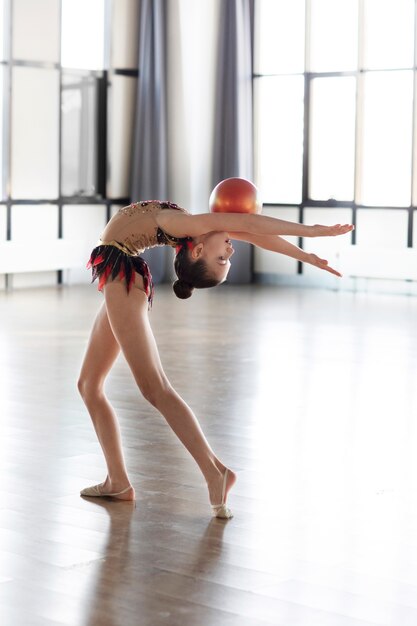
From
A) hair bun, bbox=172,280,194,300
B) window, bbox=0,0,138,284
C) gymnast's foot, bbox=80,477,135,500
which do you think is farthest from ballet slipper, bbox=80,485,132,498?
window, bbox=0,0,138,284

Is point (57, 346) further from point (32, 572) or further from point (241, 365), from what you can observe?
point (32, 572)

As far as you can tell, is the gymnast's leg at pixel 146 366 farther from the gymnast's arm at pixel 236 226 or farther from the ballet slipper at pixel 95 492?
the ballet slipper at pixel 95 492

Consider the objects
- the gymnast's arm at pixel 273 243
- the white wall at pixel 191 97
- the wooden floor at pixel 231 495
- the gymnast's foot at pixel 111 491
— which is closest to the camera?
the wooden floor at pixel 231 495

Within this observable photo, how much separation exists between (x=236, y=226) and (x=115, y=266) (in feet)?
1.35

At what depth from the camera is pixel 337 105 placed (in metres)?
11.9

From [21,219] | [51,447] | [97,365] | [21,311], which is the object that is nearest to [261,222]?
[97,365]

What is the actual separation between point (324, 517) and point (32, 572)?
3.23 feet

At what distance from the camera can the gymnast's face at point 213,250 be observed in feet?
11.0

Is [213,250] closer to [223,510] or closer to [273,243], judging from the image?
[273,243]

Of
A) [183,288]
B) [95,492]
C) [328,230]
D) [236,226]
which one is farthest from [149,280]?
[95,492]

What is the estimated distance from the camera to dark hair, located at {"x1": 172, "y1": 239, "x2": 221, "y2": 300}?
337cm

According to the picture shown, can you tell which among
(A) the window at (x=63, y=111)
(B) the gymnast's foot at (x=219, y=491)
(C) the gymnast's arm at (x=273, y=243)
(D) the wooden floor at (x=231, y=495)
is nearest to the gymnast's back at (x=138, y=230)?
(C) the gymnast's arm at (x=273, y=243)

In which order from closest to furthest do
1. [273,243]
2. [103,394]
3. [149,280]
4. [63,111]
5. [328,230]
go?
[328,230] < [273,243] < [149,280] < [103,394] < [63,111]

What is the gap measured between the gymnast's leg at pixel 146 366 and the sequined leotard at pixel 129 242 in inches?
1.3
